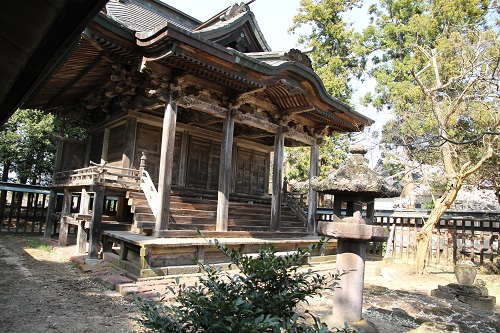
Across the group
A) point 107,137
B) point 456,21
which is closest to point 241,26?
point 107,137

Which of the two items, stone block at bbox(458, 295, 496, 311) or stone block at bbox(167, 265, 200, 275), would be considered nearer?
stone block at bbox(167, 265, 200, 275)

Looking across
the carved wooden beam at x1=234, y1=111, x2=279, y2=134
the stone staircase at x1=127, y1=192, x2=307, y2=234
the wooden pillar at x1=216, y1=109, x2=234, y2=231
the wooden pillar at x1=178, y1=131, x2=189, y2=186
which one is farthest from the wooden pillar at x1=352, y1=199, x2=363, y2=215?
the wooden pillar at x1=178, y1=131, x2=189, y2=186

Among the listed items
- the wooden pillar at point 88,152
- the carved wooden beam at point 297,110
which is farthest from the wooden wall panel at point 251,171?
the wooden pillar at point 88,152

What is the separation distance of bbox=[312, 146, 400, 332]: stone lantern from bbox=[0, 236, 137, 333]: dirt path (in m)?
3.02

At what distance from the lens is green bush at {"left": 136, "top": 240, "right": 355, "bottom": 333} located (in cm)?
223

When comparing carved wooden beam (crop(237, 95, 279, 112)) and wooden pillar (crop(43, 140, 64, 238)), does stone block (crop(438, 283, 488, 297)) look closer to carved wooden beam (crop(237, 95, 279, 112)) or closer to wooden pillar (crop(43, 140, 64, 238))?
carved wooden beam (crop(237, 95, 279, 112))

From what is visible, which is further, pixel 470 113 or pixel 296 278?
pixel 470 113

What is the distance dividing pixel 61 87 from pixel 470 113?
12640mm

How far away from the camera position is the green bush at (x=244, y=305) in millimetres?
2229

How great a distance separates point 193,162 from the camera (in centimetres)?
1191

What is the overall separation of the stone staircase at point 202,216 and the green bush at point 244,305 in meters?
5.55

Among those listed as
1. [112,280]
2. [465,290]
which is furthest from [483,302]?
[112,280]

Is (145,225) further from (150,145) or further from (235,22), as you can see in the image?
(235,22)

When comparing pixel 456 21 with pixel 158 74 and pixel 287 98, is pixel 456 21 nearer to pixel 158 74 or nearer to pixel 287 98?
pixel 287 98
